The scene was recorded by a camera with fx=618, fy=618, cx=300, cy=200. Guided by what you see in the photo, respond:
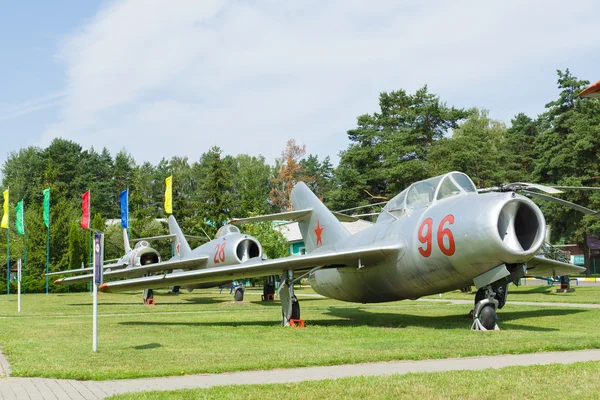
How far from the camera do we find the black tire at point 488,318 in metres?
13.8

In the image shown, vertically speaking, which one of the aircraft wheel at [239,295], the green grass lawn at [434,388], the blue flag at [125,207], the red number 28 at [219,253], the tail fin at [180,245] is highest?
the blue flag at [125,207]

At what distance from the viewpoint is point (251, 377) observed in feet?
27.3

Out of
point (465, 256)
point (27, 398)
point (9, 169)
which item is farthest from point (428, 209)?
point (9, 169)

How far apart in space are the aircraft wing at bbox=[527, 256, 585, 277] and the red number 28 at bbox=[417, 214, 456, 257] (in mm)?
5628

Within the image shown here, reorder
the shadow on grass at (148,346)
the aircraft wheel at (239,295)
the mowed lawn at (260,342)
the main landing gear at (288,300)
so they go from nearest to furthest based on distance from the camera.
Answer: the mowed lawn at (260,342), the shadow on grass at (148,346), the main landing gear at (288,300), the aircraft wheel at (239,295)

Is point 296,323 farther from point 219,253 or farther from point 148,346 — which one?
point 219,253

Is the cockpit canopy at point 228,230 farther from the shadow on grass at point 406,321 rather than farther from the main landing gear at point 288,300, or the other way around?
the main landing gear at point 288,300

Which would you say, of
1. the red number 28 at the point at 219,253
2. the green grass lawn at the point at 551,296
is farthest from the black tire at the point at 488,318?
the red number 28 at the point at 219,253

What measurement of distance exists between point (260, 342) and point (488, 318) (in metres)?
5.13

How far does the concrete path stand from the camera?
752 cm

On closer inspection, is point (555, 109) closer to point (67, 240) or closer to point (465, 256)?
point (67, 240)

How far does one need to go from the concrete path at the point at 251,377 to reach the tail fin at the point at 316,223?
33.1 feet

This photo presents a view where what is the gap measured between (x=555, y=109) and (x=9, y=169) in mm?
→ 79128

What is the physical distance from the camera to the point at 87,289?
192 ft
